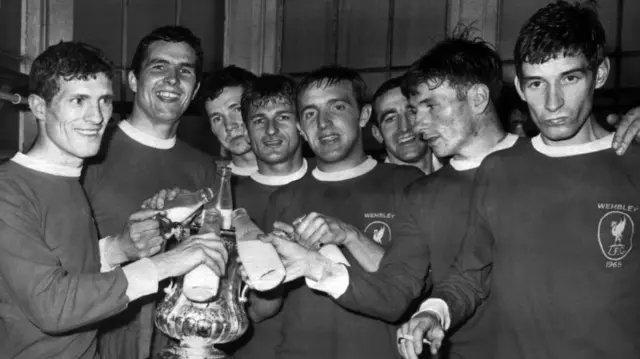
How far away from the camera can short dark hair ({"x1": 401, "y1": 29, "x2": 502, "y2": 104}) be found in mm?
2223

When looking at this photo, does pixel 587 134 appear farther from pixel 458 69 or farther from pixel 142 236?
pixel 142 236

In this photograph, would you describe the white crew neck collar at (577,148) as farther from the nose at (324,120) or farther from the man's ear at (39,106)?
the man's ear at (39,106)

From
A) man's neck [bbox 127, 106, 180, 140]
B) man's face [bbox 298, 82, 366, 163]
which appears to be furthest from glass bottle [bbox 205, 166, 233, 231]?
man's neck [bbox 127, 106, 180, 140]

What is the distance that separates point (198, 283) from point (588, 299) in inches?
36.7

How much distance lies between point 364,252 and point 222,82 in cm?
139

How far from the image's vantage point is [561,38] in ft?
5.83

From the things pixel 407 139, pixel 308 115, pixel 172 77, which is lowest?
pixel 407 139

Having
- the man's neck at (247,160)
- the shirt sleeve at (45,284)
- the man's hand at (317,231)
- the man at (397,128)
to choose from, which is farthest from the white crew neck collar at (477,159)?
the man's neck at (247,160)

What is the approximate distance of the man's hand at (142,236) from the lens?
2.00 m

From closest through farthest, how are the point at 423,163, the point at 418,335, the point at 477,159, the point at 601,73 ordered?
the point at 418,335
the point at 601,73
the point at 477,159
the point at 423,163

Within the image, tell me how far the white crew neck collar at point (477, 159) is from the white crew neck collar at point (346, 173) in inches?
14.2

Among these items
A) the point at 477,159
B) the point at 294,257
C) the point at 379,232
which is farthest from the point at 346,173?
the point at 294,257

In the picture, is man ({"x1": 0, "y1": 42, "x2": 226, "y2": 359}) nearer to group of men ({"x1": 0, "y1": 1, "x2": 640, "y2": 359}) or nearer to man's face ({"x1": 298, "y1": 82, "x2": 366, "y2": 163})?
group of men ({"x1": 0, "y1": 1, "x2": 640, "y2": 359})

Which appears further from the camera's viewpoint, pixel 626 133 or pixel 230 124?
pixel 230 124
